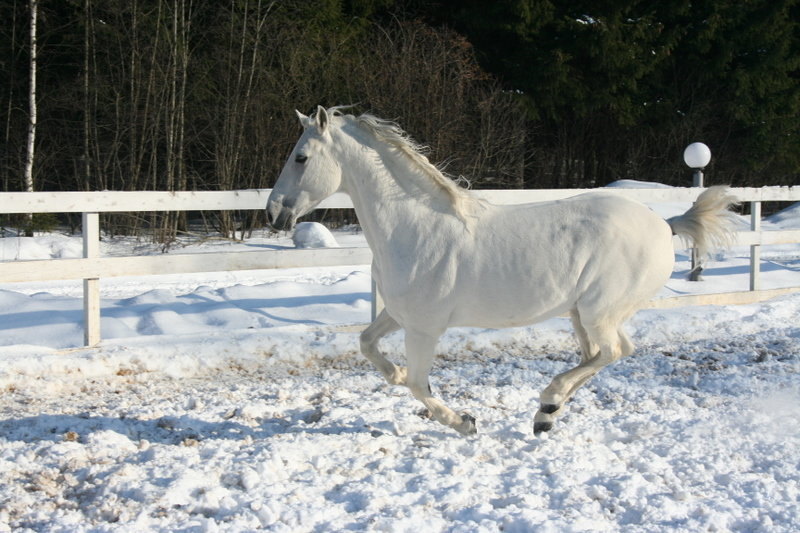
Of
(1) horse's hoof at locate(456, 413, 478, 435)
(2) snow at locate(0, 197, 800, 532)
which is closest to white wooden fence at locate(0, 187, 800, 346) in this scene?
(2) snow at locate(0, 197, 800, 532)

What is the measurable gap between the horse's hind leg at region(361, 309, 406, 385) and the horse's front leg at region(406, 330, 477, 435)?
9.3 inches

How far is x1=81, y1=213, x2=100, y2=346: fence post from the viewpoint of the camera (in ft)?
19.1

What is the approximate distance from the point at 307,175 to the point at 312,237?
320 inches

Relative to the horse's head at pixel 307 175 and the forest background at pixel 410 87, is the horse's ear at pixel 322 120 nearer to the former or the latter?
the horse's head at pixel 307 175

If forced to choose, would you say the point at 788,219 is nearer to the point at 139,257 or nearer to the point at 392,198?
the point at 139,257

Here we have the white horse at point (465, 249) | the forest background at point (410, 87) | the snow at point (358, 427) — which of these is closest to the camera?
the snow at point (358, 427)

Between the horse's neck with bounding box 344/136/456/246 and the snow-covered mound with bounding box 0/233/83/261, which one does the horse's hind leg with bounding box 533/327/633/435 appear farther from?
the snow-covered mound with bounding box 0/233/83/261

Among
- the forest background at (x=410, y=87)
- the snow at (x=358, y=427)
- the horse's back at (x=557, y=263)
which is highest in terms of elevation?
the forest background at (x=410, y=87)

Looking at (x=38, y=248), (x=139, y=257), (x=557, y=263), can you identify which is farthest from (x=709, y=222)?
(x=38, y=248)

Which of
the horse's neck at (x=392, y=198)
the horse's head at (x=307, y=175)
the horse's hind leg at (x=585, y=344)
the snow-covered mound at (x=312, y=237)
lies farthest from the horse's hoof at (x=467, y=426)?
the snow-covered mound at (x=312, y=237)

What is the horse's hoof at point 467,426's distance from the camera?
4.03 meters

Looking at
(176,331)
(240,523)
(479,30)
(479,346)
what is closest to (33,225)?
(176,331)

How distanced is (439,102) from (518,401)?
12385 mm

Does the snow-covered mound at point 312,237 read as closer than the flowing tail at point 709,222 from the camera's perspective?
No
